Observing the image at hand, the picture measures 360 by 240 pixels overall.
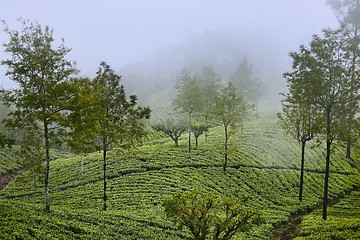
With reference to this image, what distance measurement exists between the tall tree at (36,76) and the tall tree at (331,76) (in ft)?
73.1

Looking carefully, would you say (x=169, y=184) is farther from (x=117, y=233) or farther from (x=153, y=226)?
(x=117, y=233)

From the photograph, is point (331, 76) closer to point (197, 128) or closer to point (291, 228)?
point (291, 228)

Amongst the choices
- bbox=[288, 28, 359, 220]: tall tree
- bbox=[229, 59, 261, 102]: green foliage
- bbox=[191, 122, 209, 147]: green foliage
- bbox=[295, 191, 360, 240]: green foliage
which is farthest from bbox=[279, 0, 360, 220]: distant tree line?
bbox=[229, 59, 261, 102]: green foliage

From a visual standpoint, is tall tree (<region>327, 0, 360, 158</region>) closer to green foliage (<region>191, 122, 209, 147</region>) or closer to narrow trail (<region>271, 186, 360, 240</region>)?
narrow trail (<region>271, 186, 360, 240</region>)

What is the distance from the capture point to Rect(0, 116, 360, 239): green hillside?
79.9 feet

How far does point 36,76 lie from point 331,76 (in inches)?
1028

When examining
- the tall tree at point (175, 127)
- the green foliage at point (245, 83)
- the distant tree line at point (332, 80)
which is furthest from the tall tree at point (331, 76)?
the green foliage at point (245, 83)

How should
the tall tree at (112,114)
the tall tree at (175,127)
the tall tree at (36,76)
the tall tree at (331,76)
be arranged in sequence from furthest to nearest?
the tall tree at (175,127) < the tall tree at (112,114) < the tall tree at (331,76) < the tall tree at (36,76)

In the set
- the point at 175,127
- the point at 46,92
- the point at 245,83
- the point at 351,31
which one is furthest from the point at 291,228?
the point at 245,83

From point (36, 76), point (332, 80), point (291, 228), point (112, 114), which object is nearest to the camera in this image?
point (36, 76)

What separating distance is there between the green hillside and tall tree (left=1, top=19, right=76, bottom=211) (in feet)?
21.4

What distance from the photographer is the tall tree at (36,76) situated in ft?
76.9

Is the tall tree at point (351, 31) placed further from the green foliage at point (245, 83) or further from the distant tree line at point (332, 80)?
the green foliage at point (245, 83)

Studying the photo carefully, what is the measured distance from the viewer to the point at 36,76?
2403 centimetres
